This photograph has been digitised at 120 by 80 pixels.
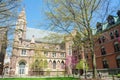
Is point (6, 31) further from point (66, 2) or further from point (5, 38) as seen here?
point (66, 2)

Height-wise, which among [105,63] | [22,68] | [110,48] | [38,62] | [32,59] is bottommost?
[22,68]

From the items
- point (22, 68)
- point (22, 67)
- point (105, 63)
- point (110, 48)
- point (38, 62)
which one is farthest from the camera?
point (22, 67)

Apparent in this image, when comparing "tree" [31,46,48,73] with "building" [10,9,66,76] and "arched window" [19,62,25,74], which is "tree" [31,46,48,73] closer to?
"building" [10,9,66,76]

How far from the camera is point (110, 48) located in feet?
100.0

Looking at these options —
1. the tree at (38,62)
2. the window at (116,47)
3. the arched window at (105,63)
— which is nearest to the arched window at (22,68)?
the tree at (38,62)

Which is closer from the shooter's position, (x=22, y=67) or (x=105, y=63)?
(x=105, y=63)

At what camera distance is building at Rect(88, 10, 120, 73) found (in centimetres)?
2838

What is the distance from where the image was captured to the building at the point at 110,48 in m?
28.4

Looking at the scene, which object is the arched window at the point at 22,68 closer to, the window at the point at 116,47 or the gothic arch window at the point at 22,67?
the gothic arch window at the point at 22,67

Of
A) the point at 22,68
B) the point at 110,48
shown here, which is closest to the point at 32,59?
the point at 22,68

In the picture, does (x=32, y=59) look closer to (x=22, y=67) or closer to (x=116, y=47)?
(x=22, y=67)

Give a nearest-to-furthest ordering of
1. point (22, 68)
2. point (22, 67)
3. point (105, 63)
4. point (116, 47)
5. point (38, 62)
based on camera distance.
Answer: point (116, 47) < point (105, 63) < point (38, 62) < point (22, 68) < point (22, 67)

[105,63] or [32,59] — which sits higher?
[32,59]

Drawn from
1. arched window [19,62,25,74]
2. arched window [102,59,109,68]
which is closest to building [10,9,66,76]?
arched window [19,62,25,74]
